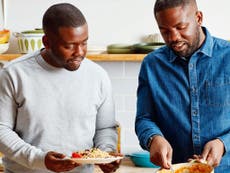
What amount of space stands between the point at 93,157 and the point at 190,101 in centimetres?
35

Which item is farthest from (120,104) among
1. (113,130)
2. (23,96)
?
(23,96)

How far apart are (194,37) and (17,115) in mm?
631

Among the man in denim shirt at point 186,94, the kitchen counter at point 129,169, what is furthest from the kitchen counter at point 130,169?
→ the man in denim shirt at point 186,94

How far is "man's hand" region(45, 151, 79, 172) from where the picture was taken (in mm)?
1758

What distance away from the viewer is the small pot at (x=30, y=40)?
116 inches

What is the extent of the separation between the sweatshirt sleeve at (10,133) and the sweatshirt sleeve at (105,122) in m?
0.24

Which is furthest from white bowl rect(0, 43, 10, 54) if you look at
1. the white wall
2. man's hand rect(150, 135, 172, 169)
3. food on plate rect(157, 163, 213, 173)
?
food on plate rect(157, 163, 213, 173)

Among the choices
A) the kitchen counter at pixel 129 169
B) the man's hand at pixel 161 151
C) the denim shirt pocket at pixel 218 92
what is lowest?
the kitchen counter at pixel 129 169

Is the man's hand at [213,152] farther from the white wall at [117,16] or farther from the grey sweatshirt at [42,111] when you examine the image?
the white wall at [117,16]

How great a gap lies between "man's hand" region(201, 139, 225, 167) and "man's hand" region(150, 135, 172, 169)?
0.10 meters

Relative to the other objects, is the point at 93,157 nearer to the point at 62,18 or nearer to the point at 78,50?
the point at 78,50

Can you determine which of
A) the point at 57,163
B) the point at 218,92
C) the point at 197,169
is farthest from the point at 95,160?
the point at 218,92

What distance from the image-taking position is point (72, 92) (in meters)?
1.90

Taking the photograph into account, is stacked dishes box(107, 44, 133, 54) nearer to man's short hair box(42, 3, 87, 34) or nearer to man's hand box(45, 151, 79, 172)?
man's short hair box(42, 3, 87, 34)
